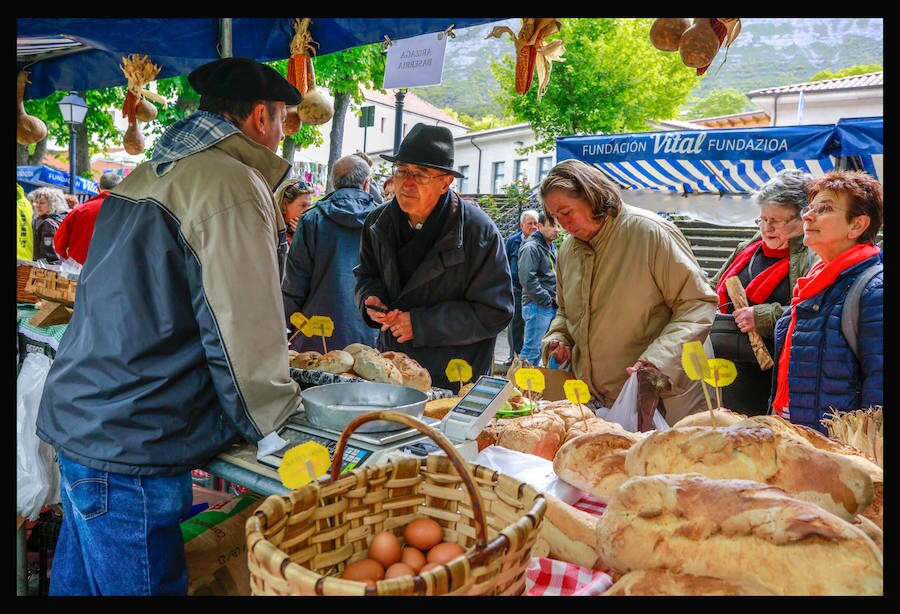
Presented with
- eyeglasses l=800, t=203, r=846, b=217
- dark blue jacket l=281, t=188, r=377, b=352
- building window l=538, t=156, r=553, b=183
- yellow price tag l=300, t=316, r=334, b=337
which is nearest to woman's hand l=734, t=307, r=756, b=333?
eyeglasses l=800, t=203, r=846, b=217

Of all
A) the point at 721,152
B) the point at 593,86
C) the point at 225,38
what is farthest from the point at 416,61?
the point at 593,86

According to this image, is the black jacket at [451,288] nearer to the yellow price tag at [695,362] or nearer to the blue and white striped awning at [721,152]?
the yellow price tag at [695,362]

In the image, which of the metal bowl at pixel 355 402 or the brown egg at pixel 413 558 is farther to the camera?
the metal bowl at pixel 355 402

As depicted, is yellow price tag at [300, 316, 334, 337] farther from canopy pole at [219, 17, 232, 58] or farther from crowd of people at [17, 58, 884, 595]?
canopy pole at [219, 17, 232, 58]

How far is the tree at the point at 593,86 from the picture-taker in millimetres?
20766

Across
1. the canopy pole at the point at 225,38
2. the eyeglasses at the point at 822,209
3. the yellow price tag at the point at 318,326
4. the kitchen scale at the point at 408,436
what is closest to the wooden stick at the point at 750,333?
the eyeglasses at the point at 822,209

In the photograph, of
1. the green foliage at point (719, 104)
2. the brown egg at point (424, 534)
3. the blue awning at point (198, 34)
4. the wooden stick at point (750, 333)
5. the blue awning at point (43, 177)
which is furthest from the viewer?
the green foliage at point (719, 104)

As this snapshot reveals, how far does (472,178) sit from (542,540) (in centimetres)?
3455

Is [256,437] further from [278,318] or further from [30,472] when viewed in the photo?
[30,472]

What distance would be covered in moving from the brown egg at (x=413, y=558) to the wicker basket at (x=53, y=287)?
113 inches

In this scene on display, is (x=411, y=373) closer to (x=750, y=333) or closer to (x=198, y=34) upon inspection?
(x=750, y=333)

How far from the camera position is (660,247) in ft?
9.33

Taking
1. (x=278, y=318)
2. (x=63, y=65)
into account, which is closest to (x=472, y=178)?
(x=63, y=65)

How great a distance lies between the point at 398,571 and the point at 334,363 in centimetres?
147
